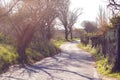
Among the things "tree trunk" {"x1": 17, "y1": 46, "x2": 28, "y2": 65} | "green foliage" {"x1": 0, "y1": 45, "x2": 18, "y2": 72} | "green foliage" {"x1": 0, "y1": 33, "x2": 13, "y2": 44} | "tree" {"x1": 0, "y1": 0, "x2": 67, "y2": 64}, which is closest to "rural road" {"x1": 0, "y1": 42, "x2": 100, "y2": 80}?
"green foliage" {"x1": 0, "y1": 45, "x2": 18, "y2": 72}

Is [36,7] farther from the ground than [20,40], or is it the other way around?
[36,7]

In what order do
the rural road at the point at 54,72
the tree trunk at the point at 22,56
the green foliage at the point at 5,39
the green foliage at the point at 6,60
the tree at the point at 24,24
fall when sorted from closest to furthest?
the rural road at the point at 54,72 → the green foliage at the point at 6,60 → the tree trunk at the point at 22,56 → the tree at the point at 24,24 → the green foliage at the point at 5,39

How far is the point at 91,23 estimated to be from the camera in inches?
3971

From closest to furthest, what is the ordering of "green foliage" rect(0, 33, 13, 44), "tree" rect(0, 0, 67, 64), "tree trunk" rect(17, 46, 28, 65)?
1. "tree trunk" rect(17, 46, 28, 65)
2. "tree" rect(0, 0, 67, 64)
3. "green foliage" rect(0, 33, 13, 44)

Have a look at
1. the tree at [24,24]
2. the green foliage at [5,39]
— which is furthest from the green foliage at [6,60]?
the green foliage at [5,39]

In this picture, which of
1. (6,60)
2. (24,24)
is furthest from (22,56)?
(24,24)

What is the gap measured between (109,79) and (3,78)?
16.0ft

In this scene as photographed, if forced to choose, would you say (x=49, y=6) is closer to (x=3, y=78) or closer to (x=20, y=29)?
(x=20, y=29)

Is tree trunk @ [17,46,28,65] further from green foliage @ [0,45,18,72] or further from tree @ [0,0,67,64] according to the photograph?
green foliage @ [0,45,18,72]

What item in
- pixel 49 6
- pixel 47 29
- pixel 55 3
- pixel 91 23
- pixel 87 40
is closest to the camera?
pixel 49 6

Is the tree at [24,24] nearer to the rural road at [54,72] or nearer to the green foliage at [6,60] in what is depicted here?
the green foliage at [6,60]

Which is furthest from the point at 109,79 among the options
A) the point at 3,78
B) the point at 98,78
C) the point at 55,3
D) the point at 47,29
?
the point at 47,29

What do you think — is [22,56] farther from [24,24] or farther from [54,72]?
[54,72]

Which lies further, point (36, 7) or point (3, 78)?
point (36, 7)
